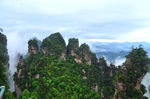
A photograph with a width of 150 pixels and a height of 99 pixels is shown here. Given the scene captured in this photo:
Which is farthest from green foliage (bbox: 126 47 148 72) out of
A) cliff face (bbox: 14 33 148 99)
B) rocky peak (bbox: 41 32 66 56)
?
rocky peak (bbox: 41 32 66 56)

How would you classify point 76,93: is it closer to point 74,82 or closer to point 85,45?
point 74,82

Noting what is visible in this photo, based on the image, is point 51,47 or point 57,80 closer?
point 57,80

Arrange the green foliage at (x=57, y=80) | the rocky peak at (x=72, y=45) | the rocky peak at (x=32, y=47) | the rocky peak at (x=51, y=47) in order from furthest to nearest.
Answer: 1. the rocky peak at (x=32, y=47)
2. the rocky peak at (x=72, y=45)
3. the rocky peak at (x=51, y=47)
4. the green foliage at (x=57, y=80)

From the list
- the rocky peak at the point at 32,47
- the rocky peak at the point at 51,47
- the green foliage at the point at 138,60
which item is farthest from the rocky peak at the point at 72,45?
the green foliage at the point at 138,60

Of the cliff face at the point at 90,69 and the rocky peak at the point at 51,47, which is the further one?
the rocky peak at the point at 51,47

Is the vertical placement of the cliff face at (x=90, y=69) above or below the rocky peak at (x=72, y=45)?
below

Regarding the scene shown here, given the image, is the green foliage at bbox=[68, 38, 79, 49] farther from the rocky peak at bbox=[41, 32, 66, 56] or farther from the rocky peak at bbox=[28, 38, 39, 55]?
the rocky peak at bbox=[28, 38, 39, 55]

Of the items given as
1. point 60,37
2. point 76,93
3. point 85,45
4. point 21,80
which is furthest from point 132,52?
point 60,37

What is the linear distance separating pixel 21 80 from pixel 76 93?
17.8 meters

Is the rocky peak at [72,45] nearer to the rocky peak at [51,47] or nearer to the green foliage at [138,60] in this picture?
the rocky peak at [51,47]

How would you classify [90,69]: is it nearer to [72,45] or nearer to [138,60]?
[72,45]

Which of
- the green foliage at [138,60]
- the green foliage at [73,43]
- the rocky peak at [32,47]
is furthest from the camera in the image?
the rocky peak at [32,47]

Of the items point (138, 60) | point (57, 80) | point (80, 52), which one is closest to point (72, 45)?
point (80, 52)

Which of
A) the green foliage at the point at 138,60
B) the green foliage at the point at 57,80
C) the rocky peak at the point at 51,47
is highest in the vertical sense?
the rocky peak at the point at 51,47
